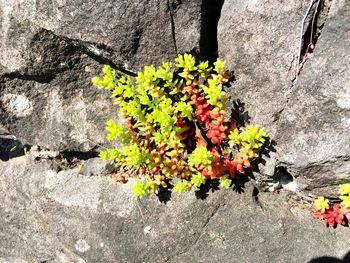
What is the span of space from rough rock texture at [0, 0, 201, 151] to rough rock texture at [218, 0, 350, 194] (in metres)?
0.44

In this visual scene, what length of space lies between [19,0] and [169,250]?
8.87 feet

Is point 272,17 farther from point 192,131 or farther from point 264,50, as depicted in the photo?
point 192,131

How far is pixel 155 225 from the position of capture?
3.84 meters

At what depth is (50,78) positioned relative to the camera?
3908 mm

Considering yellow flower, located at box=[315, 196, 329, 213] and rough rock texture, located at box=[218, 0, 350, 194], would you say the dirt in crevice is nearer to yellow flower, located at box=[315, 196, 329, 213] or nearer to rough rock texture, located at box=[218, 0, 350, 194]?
rough rock texture, located at box=[218, 0, 350, 194]

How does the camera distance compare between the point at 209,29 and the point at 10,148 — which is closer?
the point at 209,29

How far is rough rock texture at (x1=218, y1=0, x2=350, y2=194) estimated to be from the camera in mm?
2986

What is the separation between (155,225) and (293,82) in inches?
73.4

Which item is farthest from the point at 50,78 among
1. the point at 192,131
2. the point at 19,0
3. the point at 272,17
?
the point at 272,17

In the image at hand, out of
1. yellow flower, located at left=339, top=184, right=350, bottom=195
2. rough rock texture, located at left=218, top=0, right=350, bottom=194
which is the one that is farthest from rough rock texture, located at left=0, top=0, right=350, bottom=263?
yellow flower, located at left=339, top=184, right=350, bottom=195

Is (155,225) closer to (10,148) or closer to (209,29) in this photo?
(209,29)

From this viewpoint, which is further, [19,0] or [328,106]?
[19,0]

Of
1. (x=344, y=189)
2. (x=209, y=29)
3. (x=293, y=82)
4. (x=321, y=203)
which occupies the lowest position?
(x=321, y=203)

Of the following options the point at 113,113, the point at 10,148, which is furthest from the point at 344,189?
the point at 10,148
